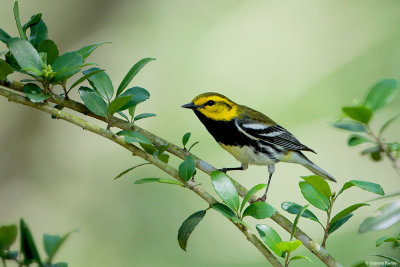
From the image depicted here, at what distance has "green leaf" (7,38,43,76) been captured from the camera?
4.33 ft

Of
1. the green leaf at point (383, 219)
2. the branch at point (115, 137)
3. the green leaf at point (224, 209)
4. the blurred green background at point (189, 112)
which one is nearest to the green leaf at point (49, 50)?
the branch at point (115, 137)

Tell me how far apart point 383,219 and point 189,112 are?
4.06 m

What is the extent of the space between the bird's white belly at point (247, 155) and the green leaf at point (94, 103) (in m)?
1.85

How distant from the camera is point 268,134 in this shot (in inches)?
139

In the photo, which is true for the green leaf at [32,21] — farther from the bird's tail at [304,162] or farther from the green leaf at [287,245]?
the bird's tail at [304,162]

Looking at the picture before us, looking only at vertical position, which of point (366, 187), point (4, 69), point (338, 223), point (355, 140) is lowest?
point (338, 223)

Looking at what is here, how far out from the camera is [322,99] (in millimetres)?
4895

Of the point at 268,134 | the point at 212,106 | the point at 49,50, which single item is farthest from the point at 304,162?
the point at 49,50

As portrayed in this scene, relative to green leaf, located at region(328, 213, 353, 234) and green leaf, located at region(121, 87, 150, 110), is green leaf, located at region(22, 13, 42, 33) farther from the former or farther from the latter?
green leaf, located at region(328, 213, 353, 234)

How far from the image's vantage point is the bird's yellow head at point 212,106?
318 cm

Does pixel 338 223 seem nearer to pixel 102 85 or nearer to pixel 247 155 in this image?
pixel 102 85

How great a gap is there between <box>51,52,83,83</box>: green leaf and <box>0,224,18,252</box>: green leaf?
56cm

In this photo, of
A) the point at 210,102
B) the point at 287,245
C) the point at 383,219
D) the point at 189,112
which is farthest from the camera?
the point at 189,112

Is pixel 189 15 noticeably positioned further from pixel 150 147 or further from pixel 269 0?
pixel 150 147
